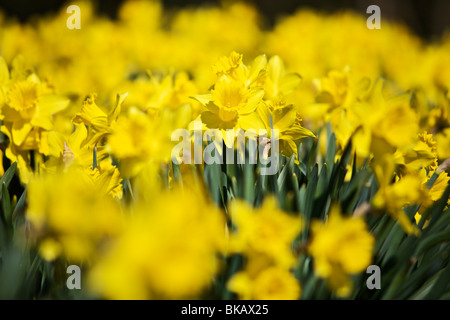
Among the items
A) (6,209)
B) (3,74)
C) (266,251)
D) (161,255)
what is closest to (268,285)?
(266,251)

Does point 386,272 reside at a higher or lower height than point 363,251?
lower

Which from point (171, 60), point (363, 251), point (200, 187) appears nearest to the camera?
point (363, 251)

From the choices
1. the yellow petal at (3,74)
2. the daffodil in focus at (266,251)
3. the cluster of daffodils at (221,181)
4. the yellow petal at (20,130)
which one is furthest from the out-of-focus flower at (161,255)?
the yellow petal at (3,74)

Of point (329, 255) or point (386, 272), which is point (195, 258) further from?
point (386, 272)

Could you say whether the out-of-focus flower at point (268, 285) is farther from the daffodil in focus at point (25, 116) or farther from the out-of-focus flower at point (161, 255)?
the daffodil in focus at point (25, 116)

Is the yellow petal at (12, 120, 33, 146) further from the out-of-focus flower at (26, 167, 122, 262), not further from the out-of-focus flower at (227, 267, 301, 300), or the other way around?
the out-of-focus flower at (227, 267, 301, 300)

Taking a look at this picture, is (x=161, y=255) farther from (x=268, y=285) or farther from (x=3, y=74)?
(x=3, y=74)

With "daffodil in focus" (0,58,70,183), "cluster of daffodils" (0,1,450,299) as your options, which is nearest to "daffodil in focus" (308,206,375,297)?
"cluster of daffodils" (0,1,450,299)

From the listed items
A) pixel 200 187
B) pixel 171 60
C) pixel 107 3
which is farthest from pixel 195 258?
pixel 107 3
